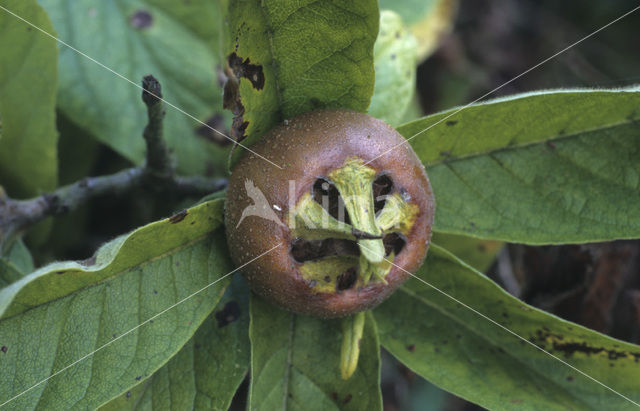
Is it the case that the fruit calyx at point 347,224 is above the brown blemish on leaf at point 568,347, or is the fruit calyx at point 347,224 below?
above

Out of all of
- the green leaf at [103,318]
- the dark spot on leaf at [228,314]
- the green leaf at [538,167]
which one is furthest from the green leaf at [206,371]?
the green leaf at [538,167]

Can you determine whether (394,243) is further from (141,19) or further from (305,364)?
(141,19)

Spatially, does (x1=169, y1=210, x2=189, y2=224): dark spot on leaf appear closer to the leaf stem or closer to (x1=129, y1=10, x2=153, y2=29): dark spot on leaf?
the leaf stem

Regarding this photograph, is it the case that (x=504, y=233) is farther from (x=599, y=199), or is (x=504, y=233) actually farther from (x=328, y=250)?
(x=328, y=250)

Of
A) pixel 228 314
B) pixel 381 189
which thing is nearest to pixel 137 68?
pixel 228 314

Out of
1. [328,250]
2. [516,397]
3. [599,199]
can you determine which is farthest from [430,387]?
[328,250]

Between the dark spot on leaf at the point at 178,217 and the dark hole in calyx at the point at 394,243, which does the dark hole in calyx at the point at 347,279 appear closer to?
the dark hole in calyx at the point at 394,243
